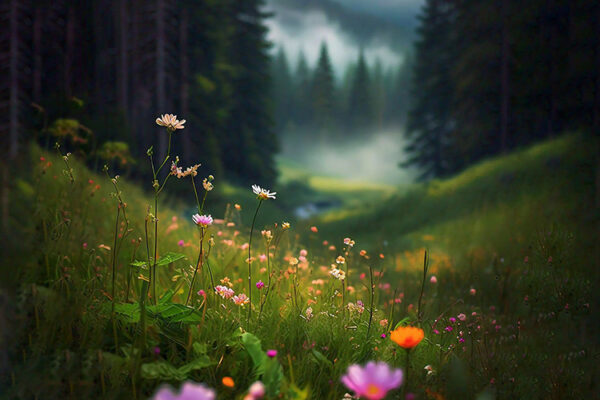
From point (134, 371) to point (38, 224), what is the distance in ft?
4.77

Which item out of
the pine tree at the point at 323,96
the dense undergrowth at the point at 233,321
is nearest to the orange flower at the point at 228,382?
the dense undergrowth at the point at 233,321

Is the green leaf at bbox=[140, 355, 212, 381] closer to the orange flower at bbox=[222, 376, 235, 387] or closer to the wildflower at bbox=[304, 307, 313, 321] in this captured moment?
the orange flower at bbox=[222, 376, 235, 387]

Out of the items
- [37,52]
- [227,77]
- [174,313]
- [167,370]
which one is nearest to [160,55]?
[37,52]

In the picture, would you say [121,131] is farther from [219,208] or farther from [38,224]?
[38,224]

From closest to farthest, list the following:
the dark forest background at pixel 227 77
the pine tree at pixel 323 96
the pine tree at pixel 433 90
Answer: the dark forest background at pixel 227 77 < the pine tree at pixel 433 90 < the pine tree at pixel 323 96

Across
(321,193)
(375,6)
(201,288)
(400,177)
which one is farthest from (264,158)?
(201,288)

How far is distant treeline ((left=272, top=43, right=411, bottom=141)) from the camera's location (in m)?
45.8

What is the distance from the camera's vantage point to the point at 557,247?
3.18 m

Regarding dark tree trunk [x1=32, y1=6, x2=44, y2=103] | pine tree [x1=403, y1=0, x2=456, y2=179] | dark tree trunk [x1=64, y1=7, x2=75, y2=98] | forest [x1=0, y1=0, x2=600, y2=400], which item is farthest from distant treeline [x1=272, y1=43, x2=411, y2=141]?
dark tree trunk [x1=32, y1=6, x2=44, y2=103]

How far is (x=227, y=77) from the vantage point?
2133 centimetres

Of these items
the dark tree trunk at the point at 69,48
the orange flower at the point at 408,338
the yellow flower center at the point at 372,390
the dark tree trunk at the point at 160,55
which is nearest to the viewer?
the yellow flower center at the point at 372,390

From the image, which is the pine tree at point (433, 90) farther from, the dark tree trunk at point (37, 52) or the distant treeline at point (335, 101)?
the distant treeline at point (335, 101)

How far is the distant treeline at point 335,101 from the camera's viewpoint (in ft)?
150

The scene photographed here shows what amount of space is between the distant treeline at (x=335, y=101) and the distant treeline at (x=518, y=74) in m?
24.2
